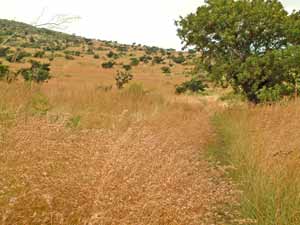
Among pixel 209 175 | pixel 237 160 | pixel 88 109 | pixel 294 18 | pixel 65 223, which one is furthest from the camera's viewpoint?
pixel 294 18

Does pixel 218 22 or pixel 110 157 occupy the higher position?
pixel 218 22

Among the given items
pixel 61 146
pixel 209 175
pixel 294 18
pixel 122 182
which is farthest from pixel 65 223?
pixel 294 18

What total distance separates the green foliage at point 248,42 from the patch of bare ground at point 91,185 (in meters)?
9.41

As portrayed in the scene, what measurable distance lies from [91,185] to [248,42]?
11.4 meters

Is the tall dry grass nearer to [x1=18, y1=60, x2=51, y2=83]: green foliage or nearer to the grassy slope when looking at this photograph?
the grassy slope

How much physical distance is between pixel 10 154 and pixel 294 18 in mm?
12744

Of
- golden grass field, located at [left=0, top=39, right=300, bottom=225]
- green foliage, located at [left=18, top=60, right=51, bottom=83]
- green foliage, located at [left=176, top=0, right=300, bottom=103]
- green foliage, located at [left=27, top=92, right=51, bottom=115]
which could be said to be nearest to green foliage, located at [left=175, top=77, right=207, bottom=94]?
green foliage, located at [left=176, top=0, right=300, bottom=103]

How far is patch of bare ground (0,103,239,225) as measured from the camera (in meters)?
2.13

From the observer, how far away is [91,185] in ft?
7.85

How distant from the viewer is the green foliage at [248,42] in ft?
39.6

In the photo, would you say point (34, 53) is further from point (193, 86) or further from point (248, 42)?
point (193, 86)

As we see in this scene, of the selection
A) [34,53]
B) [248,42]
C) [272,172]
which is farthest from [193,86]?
[272,172]

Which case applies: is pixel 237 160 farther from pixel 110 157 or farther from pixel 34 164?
pixel 34 164

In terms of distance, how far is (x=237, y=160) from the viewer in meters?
4.64
